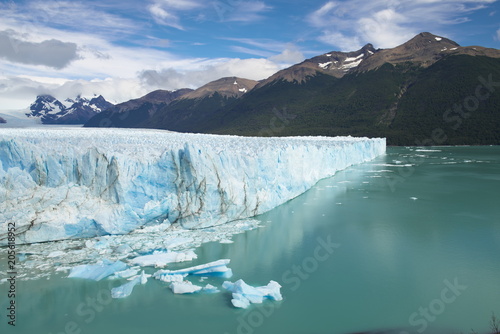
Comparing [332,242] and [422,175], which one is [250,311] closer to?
[332,242]

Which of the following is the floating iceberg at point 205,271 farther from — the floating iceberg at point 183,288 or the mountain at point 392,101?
the mountain at point 392,101

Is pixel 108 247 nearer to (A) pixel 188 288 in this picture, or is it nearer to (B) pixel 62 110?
(A) pixel 188 288

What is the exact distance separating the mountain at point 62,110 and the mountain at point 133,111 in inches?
1135

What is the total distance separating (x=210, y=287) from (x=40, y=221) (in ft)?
13.9

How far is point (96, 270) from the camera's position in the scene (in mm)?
6320

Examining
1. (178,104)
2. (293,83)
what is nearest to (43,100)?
(178,104)

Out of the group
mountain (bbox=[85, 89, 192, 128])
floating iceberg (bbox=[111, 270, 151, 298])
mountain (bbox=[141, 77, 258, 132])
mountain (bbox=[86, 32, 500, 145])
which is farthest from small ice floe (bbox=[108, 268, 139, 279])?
mountain (bbox=[85, 89, 192, 128])

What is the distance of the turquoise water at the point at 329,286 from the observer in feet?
16.4

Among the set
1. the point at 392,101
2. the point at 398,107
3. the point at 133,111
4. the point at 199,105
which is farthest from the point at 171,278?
the point at 133,111

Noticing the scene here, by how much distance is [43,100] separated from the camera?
434 feet

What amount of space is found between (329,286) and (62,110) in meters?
150

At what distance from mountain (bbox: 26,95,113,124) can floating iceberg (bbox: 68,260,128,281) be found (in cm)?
13108

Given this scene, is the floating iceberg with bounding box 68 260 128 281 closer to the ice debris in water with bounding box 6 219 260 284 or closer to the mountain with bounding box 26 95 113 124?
the ice debris in water with bounding box 6 219 260 284

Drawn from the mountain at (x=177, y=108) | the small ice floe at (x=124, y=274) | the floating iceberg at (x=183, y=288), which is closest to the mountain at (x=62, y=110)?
the mountain at (x=177, y=108)
